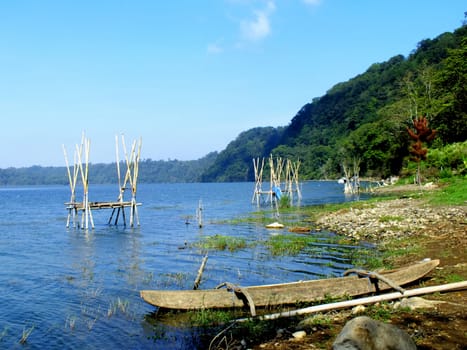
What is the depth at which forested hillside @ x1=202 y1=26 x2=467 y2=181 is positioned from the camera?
5838 cm

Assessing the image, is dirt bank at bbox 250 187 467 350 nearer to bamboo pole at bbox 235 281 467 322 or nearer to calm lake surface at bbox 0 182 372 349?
bamboo pole at bbox 235 281 467 322

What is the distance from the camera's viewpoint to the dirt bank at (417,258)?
7258 mm

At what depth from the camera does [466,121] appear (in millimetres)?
53406

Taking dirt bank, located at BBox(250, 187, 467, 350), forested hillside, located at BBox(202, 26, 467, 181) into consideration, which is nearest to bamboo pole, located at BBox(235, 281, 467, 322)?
dirt bank, located at BBox(250, 187, 467, 350)

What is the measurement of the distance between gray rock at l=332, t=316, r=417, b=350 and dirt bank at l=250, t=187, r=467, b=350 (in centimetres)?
116

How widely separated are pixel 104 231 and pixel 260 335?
24195 millimetres

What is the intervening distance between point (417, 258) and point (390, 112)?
231ft

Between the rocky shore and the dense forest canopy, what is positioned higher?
the dense forest canopy

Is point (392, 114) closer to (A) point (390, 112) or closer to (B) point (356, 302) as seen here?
(A) point (390, 112)

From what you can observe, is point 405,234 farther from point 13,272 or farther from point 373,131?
point 373,131

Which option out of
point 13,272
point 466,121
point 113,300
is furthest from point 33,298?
point 466,121

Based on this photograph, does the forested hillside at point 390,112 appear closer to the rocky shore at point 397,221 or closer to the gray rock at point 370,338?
the rocky shore at point 397,221

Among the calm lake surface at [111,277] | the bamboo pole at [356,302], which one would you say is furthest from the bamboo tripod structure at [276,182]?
the bamboo pole at [356,302]

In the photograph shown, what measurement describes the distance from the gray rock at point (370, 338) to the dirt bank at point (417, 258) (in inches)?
45.8
